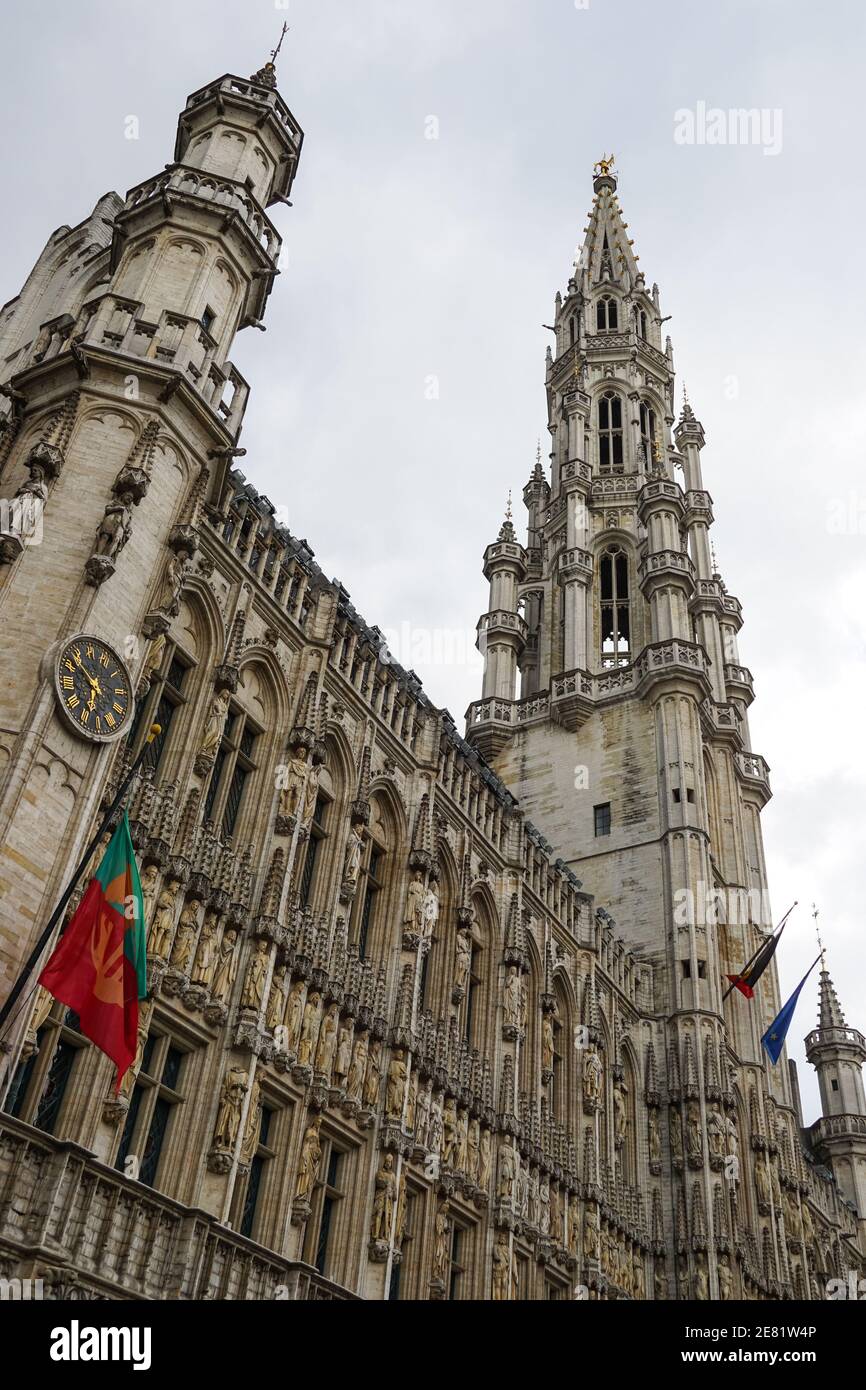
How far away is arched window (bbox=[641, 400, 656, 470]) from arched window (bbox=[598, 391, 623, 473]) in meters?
1.15

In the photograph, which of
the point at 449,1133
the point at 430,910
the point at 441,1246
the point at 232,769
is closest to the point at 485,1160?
the point at 449,1133

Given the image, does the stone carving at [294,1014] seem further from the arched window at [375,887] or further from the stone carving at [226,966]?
the arched window at [375,887]

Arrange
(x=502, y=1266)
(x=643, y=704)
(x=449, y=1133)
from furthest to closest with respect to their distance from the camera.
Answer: (x=643, y=704) < (x=502, y=1266) < (x=449, y=1133)

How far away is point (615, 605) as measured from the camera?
180 feet

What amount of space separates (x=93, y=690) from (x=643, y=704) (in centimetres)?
3261

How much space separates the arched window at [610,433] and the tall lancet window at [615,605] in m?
5.96

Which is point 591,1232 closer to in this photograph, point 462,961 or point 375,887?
point 462,961

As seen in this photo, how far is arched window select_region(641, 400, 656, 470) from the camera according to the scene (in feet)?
199

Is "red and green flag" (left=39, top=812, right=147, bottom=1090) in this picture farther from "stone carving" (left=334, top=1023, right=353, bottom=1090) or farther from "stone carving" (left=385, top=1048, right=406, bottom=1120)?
"stone carving" (left=385, top=1048, right=406, bottom=1120)

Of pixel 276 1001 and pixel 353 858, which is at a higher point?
pixel 353 858

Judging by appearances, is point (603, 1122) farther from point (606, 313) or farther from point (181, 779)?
point (606, 313)

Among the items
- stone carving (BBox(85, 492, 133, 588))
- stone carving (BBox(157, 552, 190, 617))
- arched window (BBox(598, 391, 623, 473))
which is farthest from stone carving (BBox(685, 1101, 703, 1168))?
arched window (BBox(598, 391, 623, 473))

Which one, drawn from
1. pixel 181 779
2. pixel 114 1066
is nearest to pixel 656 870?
pixel 181 779

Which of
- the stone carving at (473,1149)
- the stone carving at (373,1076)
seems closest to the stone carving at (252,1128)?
the stone carving at (373,1076)
